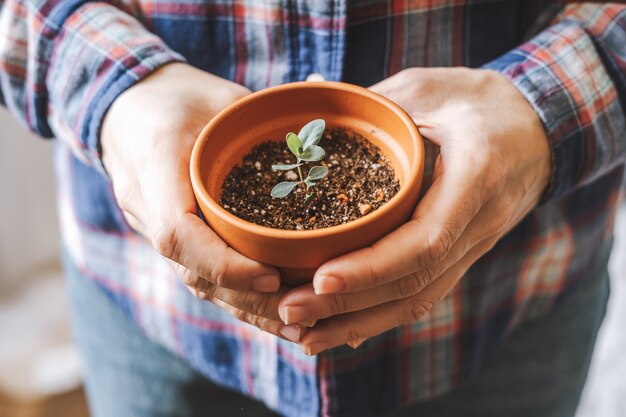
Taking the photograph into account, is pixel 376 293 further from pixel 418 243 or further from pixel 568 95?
pixel 568 95

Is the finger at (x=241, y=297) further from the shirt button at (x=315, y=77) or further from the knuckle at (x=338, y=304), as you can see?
the shirt button at (x=315, y=77)

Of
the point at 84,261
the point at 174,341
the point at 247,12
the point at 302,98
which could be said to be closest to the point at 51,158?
the point at 84,261

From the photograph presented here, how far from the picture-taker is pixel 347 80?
77 cm

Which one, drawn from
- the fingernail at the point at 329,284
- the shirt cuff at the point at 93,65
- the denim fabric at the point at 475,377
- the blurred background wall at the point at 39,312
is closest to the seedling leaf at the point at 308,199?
the fingernail at the point at 329,284

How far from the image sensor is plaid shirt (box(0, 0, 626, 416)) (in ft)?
2.44

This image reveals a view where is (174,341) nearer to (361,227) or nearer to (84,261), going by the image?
(84,261)

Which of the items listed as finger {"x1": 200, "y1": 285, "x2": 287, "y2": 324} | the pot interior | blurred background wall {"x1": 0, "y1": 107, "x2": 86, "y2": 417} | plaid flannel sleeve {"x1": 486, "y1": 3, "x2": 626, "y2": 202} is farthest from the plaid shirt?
blurred background wall {"x1": 0, "y1": 107, "x2": 86, "y2": 417}

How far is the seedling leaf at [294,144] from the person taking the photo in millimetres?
616

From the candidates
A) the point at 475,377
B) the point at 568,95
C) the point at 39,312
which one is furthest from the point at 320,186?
the point at 39,312

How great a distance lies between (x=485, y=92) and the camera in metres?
0.70

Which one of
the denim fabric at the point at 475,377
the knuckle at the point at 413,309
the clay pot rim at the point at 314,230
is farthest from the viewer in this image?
the denim fabric at the point at 475,377

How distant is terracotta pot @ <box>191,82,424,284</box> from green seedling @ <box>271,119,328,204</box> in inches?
1.6

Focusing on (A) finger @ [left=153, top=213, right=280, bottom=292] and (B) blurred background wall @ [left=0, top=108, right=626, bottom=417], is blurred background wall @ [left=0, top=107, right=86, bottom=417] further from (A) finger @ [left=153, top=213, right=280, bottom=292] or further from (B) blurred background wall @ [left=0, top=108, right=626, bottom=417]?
(A) finger @ [left=153, top=213, right=280, bottom=292]

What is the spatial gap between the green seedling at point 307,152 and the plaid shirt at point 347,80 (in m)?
0.15
